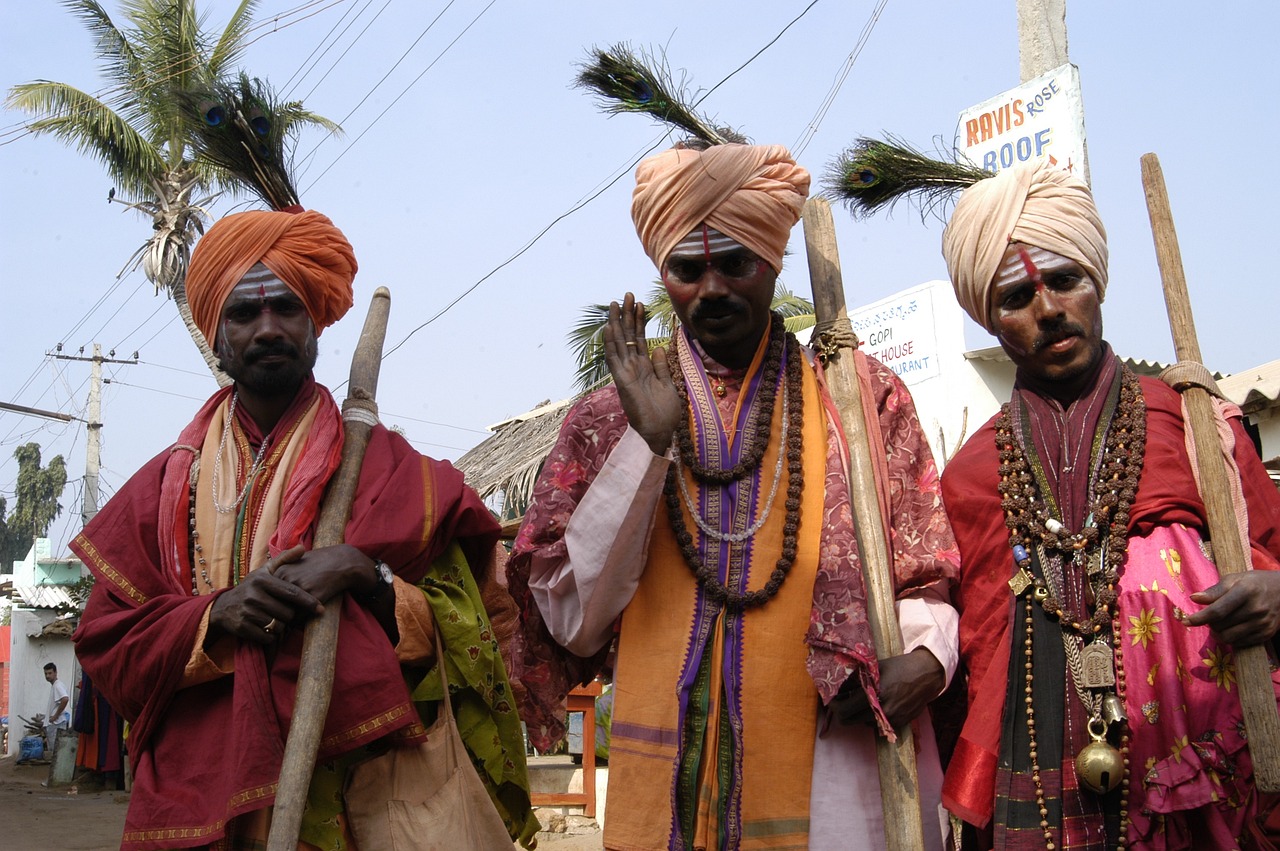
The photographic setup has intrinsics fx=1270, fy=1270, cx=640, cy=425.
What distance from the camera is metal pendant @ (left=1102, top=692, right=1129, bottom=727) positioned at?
3004 millimetres

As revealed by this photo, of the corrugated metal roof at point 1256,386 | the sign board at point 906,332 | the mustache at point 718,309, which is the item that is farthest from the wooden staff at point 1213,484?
the sign board at point 906,332

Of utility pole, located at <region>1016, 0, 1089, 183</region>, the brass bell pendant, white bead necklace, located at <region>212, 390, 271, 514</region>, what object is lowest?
the brass bell pendant

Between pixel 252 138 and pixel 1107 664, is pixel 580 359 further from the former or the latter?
pixel 1107 664

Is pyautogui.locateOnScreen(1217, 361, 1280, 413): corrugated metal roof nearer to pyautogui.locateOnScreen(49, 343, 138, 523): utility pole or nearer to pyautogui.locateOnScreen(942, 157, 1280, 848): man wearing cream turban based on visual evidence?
pyautogui.locateOnScreen(942, 157, 1280, 848): man wearing cream turban

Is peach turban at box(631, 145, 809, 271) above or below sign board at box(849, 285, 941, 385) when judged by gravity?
below

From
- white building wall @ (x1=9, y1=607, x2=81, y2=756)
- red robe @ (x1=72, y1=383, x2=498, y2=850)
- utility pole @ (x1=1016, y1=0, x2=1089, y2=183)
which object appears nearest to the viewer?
red robe @ (x1=72, y1=383, x2=498, y2=850)

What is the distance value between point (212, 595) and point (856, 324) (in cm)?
1122

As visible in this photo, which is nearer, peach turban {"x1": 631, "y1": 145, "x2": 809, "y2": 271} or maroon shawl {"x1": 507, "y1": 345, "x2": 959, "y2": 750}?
maroon shawl {"x1": 507, "y1": 345, "x2": 959, "y2": 750}

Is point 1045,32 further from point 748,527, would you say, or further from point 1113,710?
point 1113,710

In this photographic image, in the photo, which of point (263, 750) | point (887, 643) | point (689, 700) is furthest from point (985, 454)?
point (263, 750)

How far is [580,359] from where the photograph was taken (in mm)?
16984

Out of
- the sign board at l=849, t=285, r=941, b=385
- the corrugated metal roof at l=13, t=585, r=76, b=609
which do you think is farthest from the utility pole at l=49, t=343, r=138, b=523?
the sign board at l=849, t=285, r=941, b=385

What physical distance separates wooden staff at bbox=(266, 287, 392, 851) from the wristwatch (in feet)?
0.43

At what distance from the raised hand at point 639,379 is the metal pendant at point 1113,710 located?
122 centimetres
